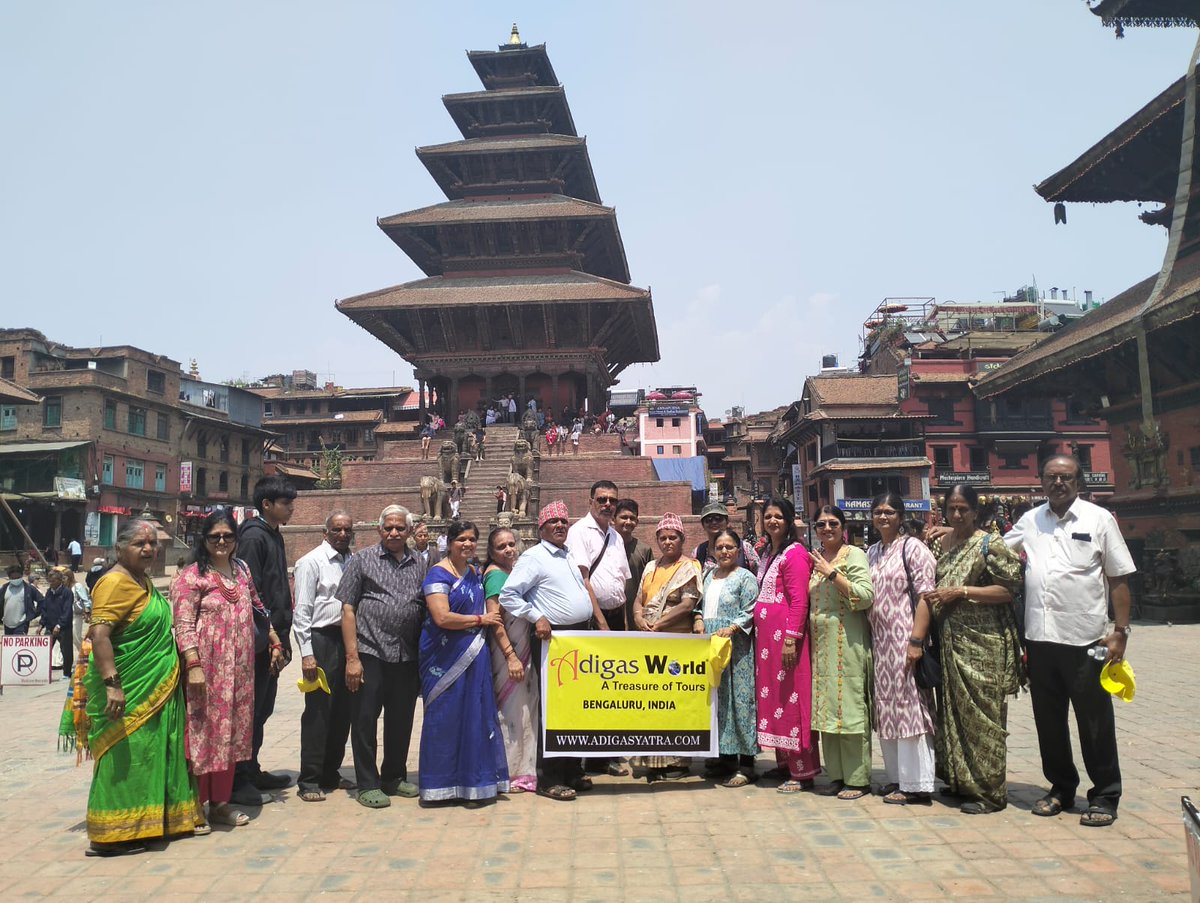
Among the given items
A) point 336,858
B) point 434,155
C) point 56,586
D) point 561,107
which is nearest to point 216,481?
point 434,155

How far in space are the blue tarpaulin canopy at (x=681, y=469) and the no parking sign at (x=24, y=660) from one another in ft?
92.8

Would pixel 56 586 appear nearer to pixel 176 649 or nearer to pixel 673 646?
pixel 176 649

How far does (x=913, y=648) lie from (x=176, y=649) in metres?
4.08

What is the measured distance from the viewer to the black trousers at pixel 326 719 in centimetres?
530

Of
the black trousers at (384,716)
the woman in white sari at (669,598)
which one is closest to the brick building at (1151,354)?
the woman in white sari at (669,598)

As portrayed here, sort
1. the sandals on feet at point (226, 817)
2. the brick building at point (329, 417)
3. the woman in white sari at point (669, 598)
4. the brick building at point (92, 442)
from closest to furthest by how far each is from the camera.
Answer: the sandals on feet at point (226, 817), the woman in white sari at point (669, 598), the brick building at point (92, 442), the brick building at point (329, 417)

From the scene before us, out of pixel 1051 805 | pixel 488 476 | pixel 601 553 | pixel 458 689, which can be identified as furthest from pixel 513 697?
pixel 488 476

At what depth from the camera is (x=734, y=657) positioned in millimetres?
5508

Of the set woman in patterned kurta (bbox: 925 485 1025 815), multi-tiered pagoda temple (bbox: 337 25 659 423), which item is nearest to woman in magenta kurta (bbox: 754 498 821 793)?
woman in patterned kurta (bbox: 925 485 1025 815)

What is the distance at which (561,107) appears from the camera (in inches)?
1409

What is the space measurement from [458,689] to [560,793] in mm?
873

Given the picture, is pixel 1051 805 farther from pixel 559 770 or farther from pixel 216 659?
pixel 216 659

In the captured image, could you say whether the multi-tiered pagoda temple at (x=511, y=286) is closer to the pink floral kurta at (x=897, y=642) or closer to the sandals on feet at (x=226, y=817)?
the pink floral kurta at (x=897, y=642)

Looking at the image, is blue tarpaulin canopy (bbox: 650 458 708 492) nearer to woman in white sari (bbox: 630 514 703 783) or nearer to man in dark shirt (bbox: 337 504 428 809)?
woman in white sari (bbox: 630 514 703 783)
